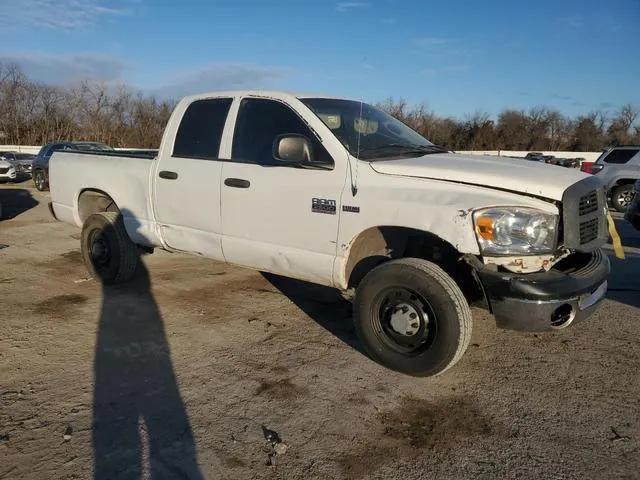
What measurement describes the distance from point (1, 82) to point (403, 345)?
53085 mm

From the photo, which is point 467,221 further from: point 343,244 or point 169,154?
point 169,154

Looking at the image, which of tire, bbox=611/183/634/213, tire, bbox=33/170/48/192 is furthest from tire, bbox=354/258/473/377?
tire, bbox=33/170/48/192

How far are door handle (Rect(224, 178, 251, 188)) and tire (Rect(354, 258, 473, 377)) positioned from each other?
1367 mm

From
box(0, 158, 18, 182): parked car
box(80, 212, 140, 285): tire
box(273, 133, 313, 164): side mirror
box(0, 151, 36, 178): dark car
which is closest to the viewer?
box(273, 133, 313, 164): side mirror

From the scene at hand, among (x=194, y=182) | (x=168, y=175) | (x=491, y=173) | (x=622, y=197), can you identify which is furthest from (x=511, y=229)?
(x=622, y=197)

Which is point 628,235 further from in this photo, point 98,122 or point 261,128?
point 98,122

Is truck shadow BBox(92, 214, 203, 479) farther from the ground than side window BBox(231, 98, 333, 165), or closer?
closer

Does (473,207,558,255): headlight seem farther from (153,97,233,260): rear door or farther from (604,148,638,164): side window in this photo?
(604,148,638,164): side window

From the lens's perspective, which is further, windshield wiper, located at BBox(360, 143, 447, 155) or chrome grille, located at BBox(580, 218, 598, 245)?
windshield wiper, located at BBox(360, 143, 447, 155)

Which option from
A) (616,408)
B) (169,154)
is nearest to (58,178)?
(169,154)

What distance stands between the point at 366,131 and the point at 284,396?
90.9 inches

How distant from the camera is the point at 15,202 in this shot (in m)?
14.5

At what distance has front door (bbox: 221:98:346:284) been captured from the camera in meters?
4.11

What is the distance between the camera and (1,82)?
152ft
